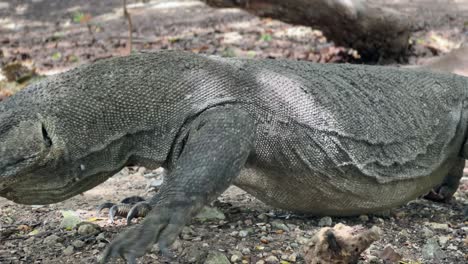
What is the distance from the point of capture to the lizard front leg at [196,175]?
8.30 feet

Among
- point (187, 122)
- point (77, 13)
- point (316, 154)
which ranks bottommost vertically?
point (77, 13)

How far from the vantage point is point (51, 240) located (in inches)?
124

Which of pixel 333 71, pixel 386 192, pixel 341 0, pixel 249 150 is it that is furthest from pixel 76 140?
pixel 341 0

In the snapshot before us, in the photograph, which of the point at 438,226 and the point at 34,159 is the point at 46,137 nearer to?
the point at 34,159

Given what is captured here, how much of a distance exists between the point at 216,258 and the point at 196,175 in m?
0.39

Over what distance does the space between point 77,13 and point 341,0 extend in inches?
234

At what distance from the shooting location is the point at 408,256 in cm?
316

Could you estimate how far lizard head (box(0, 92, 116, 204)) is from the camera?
107 inches

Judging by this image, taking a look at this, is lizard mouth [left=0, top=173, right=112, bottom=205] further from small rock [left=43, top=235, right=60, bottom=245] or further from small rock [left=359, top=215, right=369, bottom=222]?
small rock [left=359, top=215, right=369, bottom=222]

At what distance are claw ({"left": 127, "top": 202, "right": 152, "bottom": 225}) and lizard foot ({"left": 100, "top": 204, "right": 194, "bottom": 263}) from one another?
688 mm

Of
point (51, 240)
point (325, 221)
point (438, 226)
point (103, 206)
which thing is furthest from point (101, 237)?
point (438, 226)

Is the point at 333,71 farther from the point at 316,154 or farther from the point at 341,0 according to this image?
the point at 341,0

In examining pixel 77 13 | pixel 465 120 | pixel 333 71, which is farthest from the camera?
pixel 77 13

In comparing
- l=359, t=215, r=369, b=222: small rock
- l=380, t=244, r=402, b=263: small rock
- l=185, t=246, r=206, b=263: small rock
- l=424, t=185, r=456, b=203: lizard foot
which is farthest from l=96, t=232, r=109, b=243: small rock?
l=424, t=185, r=456, b=203: lizard foot
